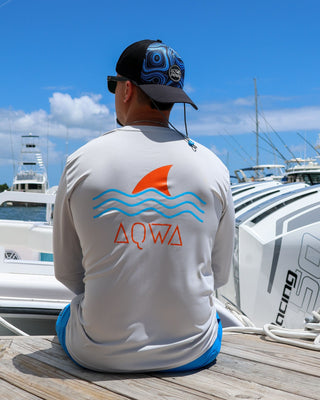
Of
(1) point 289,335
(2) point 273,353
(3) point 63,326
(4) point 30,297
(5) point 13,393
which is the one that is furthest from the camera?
(4) point 30,297

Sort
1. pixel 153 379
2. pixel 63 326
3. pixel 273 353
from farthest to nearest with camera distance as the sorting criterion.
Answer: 1. pixel 273 353
2. pixel 63 326
3. pixel 153 379

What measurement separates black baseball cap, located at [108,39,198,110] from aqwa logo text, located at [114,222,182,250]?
44cm

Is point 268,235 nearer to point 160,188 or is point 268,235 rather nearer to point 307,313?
point 307,313

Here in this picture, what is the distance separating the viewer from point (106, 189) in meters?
1.66

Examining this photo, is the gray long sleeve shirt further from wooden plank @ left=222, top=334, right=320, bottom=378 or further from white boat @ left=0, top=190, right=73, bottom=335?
white boat @ left=0, top=190, right=73, bottom=335

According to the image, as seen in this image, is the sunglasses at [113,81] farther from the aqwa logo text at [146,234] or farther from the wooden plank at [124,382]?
the wooden plank at [124,382]

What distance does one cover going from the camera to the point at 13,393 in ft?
5.47

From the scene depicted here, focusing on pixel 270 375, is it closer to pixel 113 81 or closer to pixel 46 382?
pixel 46 382

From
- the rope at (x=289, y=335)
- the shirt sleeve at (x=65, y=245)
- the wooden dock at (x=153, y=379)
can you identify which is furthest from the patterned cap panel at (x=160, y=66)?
the rope at (x=289, y=335)

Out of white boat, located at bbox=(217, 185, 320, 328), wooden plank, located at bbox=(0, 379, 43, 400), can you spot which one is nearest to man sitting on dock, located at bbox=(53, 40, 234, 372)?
wooden plank, located at bbox=(0, 379, 43, 400)

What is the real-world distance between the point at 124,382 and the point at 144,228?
536mm

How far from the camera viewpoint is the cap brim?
1762mm

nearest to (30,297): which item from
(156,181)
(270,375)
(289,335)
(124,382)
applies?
(289,335)

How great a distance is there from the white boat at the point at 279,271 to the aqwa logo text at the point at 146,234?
10.2ft
